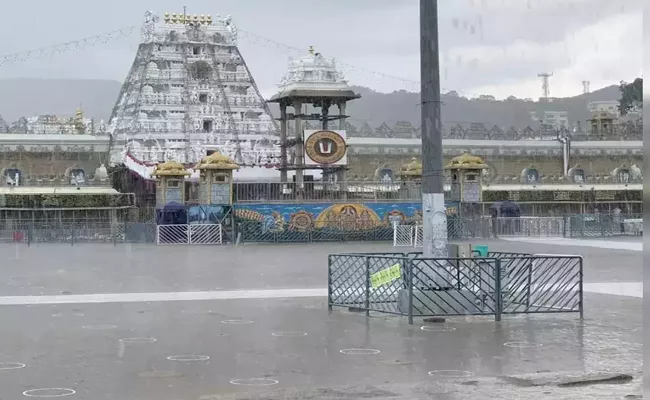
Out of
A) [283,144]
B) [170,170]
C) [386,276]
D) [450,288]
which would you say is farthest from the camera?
[283,144]

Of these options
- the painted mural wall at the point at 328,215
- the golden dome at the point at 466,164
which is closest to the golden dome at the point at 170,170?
the painted mural wall at the point at 328,215

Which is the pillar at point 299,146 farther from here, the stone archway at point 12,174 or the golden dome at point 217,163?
the stone archway at point 12,174

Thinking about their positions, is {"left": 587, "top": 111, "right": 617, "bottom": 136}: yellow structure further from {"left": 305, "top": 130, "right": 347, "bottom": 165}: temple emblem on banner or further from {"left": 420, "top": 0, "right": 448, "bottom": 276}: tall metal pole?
{"left": 420, "top": 0, "right": 448, "bottom": 276}: tall metal pole

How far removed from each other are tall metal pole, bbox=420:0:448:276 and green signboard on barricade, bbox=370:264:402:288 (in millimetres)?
719

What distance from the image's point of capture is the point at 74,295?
15.3m

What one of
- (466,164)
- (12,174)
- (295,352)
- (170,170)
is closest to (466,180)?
(466,164)

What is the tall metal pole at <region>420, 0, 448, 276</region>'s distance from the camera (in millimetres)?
12016

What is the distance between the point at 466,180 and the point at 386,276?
2875cm

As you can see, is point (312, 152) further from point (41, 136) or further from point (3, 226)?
point (41, 136)

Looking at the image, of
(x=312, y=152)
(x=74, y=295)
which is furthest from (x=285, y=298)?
(x=312, y=152)

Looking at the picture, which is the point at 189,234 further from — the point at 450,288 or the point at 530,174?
the point at 530,174

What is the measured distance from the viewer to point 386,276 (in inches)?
465

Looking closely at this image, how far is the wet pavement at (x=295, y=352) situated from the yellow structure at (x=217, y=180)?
65.3ft

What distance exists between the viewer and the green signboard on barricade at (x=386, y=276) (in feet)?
37.9
